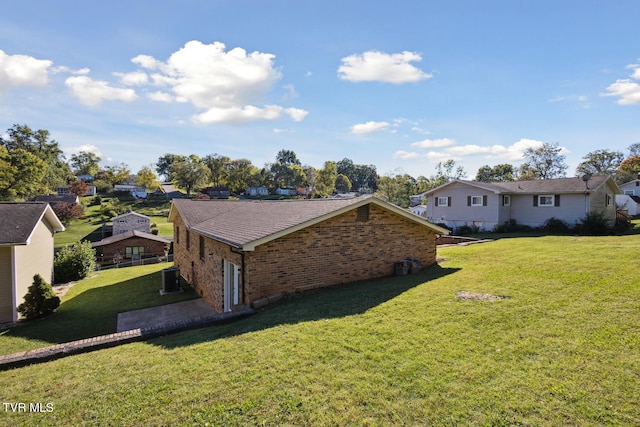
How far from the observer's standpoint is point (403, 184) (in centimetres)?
5631

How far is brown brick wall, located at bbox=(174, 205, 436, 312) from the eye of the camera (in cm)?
898

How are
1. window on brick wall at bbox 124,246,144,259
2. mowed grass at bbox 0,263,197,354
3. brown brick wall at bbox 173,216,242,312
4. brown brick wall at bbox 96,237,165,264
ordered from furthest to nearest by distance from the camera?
window on brick wall at bbox 124,246,144,259 → brown brick wall at bbox 96,237,165,264 → brown brick wall at bbox 173,216,242,312 → mowed grass at bbox 0,263,197,354

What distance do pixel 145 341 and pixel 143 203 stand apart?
7979 cm

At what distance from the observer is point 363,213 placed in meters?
10.6

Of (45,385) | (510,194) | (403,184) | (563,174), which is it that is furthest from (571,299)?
(563,174)

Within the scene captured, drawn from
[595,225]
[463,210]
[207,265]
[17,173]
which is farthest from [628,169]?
[17,173]

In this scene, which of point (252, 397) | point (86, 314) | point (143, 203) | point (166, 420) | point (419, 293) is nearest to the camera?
point (166, 420)

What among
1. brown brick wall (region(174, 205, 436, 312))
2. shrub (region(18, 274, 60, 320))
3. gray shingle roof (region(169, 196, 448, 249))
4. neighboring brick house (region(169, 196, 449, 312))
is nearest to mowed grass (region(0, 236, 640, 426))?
brown brick wall (region(174, 205, 436, 312))

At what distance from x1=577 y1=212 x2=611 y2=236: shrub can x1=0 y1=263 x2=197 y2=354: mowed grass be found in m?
23.4

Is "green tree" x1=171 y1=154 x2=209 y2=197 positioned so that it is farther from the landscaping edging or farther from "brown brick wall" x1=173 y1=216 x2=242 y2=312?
the landscaping edging

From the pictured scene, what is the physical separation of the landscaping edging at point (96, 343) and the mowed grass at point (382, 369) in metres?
0.33

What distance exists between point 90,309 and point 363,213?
1040 cm

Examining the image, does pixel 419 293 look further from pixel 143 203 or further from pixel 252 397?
pixel 143 203

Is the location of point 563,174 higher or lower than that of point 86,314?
higher
